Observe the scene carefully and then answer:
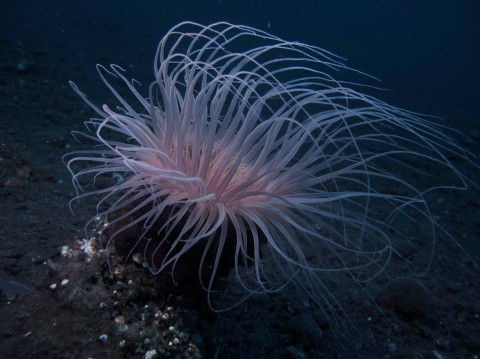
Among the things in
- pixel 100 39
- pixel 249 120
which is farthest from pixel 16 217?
pixel 100 39

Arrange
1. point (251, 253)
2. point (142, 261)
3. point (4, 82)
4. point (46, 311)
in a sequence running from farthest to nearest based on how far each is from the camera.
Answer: point (4, 82), point (251, 253), point (142, 261), point (46, 311)

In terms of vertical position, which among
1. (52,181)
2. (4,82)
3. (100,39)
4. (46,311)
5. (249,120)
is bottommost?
(100,39)

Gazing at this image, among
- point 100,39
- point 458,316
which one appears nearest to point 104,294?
point 458,316

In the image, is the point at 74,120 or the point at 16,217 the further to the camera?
the point at 74,120

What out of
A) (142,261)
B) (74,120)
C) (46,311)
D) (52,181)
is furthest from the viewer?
(74,120)

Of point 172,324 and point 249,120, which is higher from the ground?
point 249,120

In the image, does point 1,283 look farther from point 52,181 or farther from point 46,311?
point 52,181

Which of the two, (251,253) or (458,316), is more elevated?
(251,253)

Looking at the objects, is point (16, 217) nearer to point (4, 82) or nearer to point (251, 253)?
point (251, 253)

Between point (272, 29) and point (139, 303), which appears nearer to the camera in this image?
point (139, 303)
